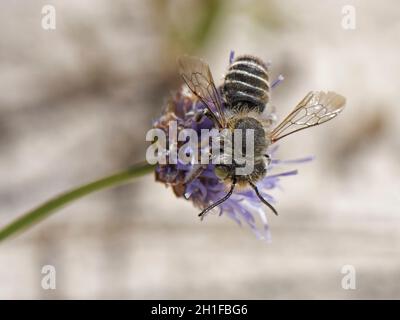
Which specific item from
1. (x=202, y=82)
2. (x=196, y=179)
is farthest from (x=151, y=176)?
(x=202, y=82)

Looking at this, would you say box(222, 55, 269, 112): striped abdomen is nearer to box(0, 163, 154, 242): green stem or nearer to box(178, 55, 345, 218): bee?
box(178, 55, 345, 218): bee

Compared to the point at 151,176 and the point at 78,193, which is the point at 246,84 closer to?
the point at 78,193

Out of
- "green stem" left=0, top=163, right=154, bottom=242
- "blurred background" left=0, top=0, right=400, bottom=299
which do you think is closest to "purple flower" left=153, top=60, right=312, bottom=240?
"green stem" left=0, top=163, right=154, bottom=242

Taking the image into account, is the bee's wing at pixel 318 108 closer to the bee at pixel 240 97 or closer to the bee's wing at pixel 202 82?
the bee at pixel 240 97

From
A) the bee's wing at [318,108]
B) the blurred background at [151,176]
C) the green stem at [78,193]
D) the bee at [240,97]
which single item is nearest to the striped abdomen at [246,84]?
the bee at [240,97]
